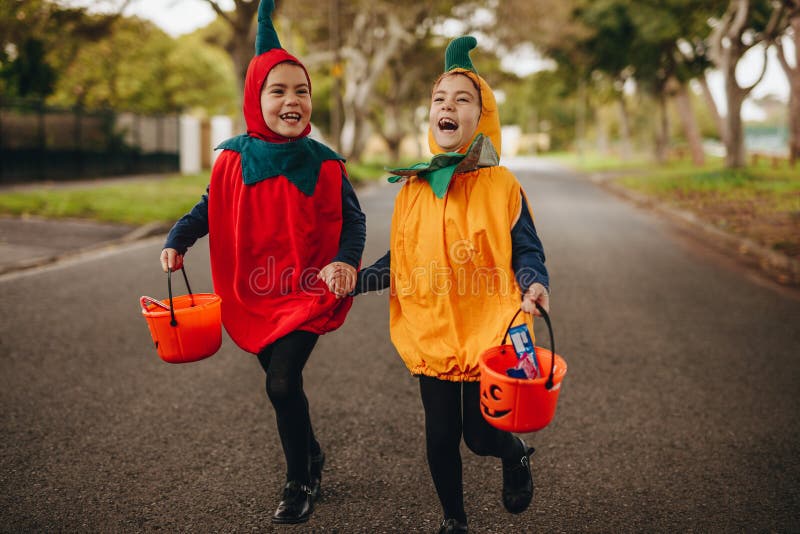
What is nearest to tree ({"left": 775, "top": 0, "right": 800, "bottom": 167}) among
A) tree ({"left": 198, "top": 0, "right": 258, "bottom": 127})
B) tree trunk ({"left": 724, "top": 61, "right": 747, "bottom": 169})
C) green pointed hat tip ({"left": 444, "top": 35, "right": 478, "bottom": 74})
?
tree trunk ({"left": 724, "top": 61, "right": 747, "bottom": 169})

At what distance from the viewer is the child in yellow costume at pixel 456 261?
7.79 feet

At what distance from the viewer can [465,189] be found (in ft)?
7.94

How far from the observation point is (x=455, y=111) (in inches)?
97.0

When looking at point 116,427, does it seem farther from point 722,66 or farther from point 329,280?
point 722,66

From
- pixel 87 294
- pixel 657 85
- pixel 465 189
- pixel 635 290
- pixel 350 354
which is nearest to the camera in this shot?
pixel 465 189

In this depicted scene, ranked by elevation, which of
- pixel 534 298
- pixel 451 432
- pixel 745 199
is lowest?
pixel 451 432

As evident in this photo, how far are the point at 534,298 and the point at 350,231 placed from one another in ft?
2.76

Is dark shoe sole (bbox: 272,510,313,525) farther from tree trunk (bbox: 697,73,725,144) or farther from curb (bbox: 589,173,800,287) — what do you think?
tree trunk (bbox: 697,73,725,144)

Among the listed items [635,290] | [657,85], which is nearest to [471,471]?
[635,290]

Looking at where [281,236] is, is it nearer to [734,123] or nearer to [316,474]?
[316,474]

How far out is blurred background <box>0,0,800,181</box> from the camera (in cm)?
1681

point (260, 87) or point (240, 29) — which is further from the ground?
point (240, 29)

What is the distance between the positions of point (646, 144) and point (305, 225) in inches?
1951

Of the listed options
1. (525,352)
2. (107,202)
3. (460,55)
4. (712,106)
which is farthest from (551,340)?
(712,106)
